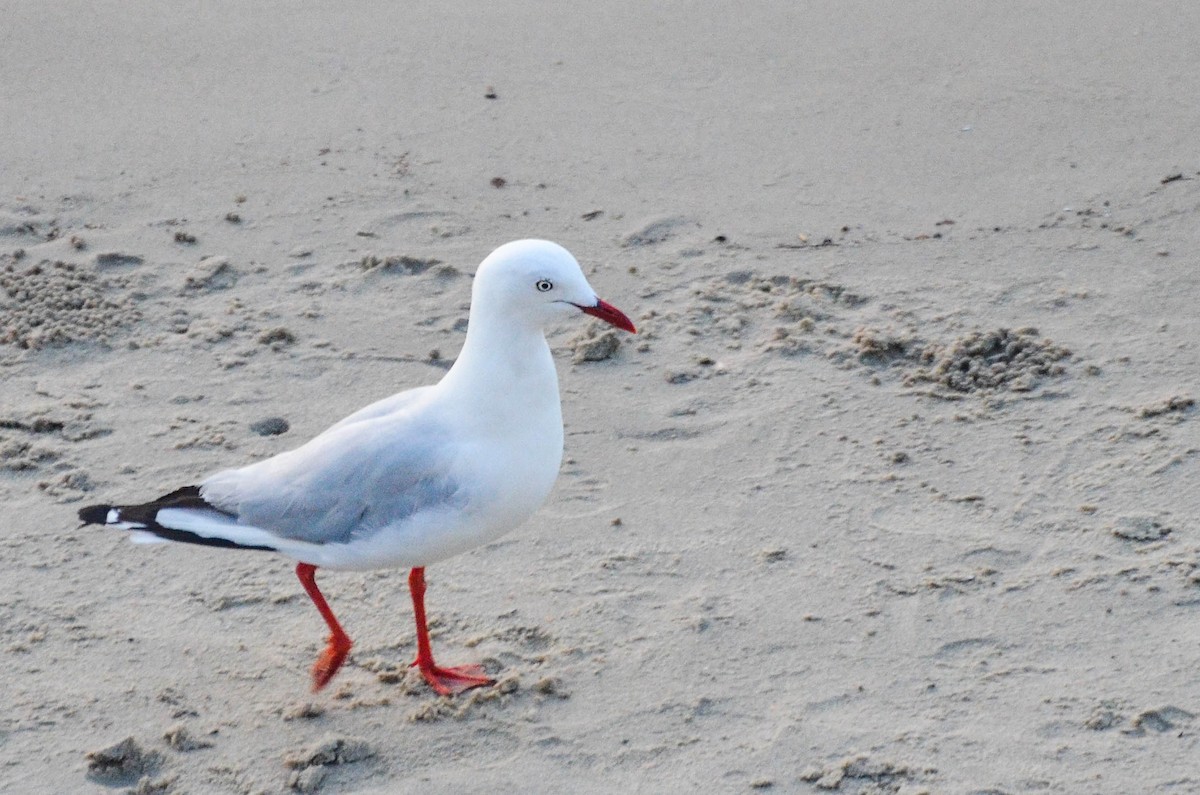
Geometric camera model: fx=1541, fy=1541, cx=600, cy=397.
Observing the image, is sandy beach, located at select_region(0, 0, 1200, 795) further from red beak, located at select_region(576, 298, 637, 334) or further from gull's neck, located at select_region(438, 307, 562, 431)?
red beak, located at select_region(576, 298, 637, 334)

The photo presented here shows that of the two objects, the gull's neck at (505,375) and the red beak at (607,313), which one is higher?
the red beak at (607,313)

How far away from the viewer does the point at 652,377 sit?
17.0 feet

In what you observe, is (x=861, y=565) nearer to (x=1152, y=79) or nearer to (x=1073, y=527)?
(x=1073, y=527)

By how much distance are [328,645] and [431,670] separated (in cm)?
28

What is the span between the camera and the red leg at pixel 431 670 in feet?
12.7

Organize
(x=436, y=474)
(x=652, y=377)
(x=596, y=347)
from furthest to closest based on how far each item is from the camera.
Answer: (x=596, y=347) → (x=652, y=377) → (x=436, y=474)

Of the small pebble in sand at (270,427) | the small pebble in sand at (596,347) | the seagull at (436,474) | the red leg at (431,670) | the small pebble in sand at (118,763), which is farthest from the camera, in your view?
the small pebble in sand at (596,347)

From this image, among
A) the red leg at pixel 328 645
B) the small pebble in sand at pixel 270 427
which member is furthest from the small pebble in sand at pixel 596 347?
the red leg at pixel 328 645

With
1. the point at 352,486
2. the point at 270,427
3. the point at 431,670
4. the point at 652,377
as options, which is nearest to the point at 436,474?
the point at 352,486

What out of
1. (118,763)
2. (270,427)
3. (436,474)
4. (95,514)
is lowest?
(118,763)

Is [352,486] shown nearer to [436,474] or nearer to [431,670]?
[436,474]

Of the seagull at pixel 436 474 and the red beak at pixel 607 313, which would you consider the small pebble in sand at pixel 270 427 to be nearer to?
the seagull at pixel 436 474

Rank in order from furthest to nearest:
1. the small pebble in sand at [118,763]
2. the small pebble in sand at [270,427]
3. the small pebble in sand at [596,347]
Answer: the small pebble in sand at [596,347] < the small pebble in sand at [270,427] < the small pebble in sand at [118,763]

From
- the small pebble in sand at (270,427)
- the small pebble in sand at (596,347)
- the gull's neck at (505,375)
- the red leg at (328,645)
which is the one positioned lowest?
the red leg at (328,645)
